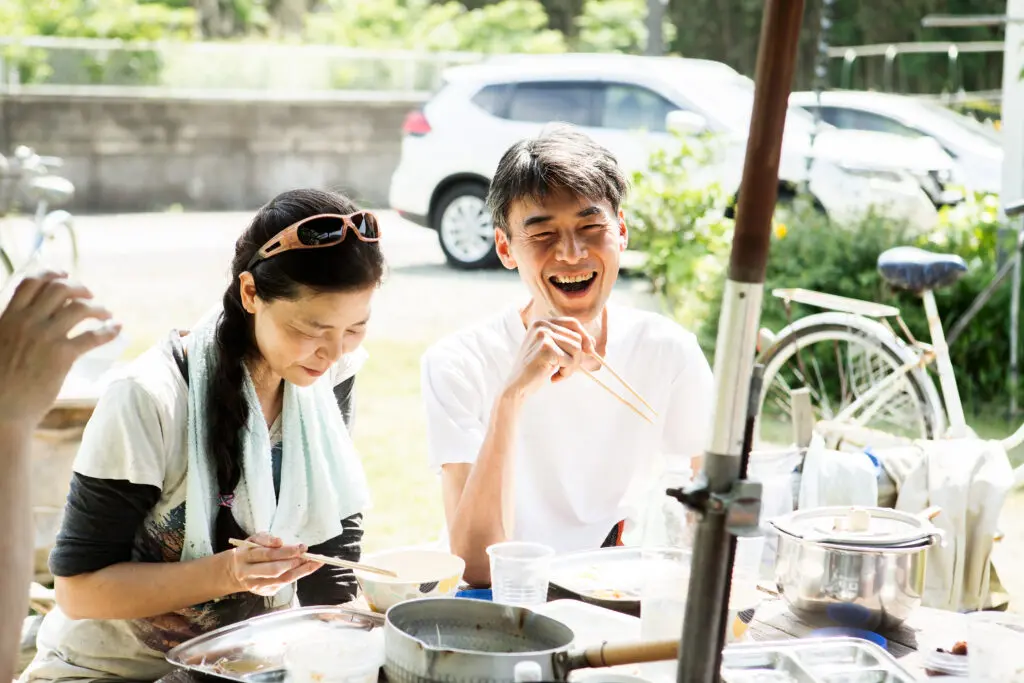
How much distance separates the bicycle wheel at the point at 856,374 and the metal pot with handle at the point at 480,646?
2.73 m

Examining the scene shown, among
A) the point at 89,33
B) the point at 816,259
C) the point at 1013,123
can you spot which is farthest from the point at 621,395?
the point at 89,33

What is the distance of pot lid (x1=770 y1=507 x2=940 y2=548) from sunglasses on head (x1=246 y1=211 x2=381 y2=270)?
0.92m

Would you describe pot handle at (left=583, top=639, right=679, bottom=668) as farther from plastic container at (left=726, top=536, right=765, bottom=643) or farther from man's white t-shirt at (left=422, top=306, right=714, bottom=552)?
man's white t-shirt at (left=422, top=306, right=714, bottom=552)

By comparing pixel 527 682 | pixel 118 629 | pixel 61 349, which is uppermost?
pixel 61 349

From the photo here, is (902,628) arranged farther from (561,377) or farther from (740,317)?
(740,317)

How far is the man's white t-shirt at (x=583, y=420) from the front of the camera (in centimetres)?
261

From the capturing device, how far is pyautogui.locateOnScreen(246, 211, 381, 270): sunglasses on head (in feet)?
7.19

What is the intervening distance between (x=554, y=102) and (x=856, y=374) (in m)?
5.60

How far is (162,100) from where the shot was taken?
45.4 feet

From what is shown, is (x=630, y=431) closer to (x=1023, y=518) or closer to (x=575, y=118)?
(x=1023, y=518)

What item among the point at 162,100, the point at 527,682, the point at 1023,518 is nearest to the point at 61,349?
the point at 527,682

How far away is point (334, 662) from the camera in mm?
1595

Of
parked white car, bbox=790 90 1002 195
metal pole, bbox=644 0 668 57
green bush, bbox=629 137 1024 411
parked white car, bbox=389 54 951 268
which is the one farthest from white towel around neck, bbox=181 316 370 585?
metal pole, bbox=644 0 668 57

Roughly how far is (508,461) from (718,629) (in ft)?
4.19
